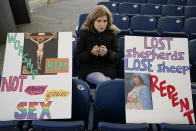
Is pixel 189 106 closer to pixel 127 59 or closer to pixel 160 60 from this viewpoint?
pixel 160 60

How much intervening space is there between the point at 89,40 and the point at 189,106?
4.15ft

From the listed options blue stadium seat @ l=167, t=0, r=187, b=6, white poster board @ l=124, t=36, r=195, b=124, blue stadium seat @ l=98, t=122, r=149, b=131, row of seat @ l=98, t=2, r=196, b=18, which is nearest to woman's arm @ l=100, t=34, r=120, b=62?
white poster board @ l=124, t=36, r=195, b=124

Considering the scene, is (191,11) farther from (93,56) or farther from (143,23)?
(93,56)

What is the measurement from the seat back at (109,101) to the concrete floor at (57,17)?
2734 mm

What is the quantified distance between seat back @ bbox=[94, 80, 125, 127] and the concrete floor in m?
2.73

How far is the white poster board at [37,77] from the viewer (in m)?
1.37

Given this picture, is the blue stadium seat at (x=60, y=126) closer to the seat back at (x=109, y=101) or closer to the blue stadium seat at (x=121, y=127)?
the blue stadium seat at (x=121, y=127)

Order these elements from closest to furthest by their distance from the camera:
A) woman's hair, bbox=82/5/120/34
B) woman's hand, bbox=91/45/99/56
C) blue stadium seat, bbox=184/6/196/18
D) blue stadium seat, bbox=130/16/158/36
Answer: woman's hand, bbox=91/45/99/56, woman's hair, bbox=82/5/120/34, blue stadium seat, bbox=130/16/158/36, blue stadium seat, bbox=184/6/196/18


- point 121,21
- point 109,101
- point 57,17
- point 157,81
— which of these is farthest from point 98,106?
point 57,17

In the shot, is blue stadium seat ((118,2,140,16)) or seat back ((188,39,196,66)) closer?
seat back ((188,39,196,66))

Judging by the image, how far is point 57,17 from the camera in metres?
5.73

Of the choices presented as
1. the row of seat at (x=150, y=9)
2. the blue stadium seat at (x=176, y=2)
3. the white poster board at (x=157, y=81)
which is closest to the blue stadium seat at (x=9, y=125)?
the white poster board at (x=157, y=81)

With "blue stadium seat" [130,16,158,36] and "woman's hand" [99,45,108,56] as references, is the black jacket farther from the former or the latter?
"blue stadium seat" [130,16,158,36]

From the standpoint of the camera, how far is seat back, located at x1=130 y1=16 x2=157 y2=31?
3.22 metres
